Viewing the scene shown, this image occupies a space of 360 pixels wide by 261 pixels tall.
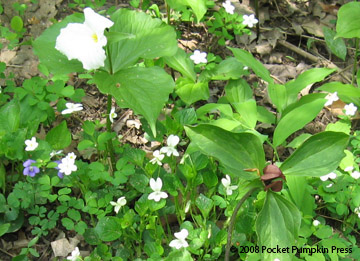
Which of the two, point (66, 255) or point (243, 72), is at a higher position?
point (243, 72)

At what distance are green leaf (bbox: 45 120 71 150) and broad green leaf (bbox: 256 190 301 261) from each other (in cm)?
117

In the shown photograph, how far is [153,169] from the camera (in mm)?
2197

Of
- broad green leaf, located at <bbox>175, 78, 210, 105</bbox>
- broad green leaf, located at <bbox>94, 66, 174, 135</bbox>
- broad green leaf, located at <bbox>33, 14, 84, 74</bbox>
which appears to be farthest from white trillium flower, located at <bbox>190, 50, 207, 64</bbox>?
broad green leaf, located at <bbox>33, 14, 84, 74</bbox>

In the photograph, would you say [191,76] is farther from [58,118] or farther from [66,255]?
[66,255]

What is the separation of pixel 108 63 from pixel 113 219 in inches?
28.4

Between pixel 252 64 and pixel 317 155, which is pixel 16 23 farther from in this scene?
pixel 317 155

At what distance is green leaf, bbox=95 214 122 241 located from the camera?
6.64 feet

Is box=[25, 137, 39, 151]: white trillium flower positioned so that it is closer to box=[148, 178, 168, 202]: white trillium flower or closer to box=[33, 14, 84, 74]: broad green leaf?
box=[33, 14, 84, 74]: broad green leaf

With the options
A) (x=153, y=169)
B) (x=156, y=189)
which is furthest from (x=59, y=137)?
(x=156, y=189)

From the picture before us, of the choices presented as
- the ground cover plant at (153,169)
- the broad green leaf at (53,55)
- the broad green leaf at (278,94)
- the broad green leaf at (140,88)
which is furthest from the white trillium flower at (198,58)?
the broad green leaf at (53,55)

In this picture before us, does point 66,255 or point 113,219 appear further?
point 66,255

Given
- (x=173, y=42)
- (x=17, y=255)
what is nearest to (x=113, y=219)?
(x=17, y=255)

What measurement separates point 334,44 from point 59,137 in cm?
202

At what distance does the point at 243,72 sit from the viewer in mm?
2826
